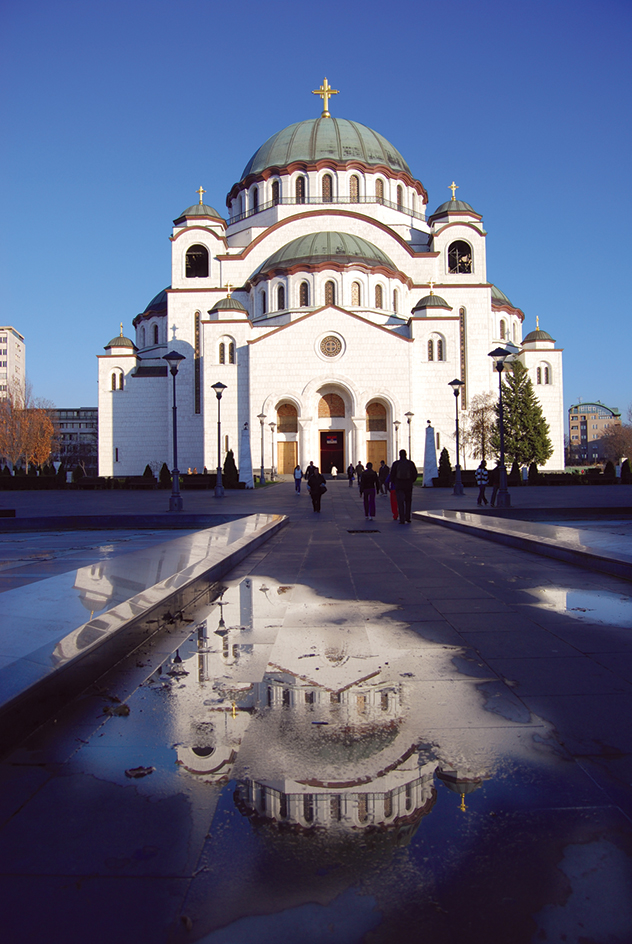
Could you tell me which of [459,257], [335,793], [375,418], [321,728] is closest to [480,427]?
[375,418]

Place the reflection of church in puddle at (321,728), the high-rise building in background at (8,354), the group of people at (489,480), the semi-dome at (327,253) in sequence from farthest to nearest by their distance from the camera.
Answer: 1. the high-rise building in background at (8,354)
2. the semi-dome at (327,253)
3. the group of people at (489,480)
4. the reflection of church in puddle at (321,728)

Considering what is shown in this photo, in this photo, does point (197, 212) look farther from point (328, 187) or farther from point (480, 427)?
point (480, 427)

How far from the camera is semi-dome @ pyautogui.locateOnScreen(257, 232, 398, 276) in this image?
45531 mm

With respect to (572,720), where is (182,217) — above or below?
above

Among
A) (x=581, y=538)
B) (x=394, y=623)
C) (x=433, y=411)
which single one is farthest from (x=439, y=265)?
(x=394, y=623)

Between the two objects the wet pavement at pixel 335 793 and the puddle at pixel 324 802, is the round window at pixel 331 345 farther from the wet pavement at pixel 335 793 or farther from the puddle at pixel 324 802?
the puddle at pixel 324 802

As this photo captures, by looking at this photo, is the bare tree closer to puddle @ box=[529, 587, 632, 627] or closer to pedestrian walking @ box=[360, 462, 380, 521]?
pedestrian walking @ box=[360, 462, 380, 521]

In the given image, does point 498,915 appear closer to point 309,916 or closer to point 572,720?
point 309,916

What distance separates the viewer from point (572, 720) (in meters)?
3.10

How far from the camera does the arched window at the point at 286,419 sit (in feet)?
152

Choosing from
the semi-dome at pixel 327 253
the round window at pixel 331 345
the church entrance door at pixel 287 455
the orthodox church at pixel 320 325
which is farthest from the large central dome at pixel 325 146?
the church entrance door at pixel 287 455

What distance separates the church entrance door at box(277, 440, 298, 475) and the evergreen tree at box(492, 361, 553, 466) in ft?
53.6

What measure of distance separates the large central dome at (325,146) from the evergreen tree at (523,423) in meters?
20.2

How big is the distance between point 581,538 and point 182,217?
51142 mm
